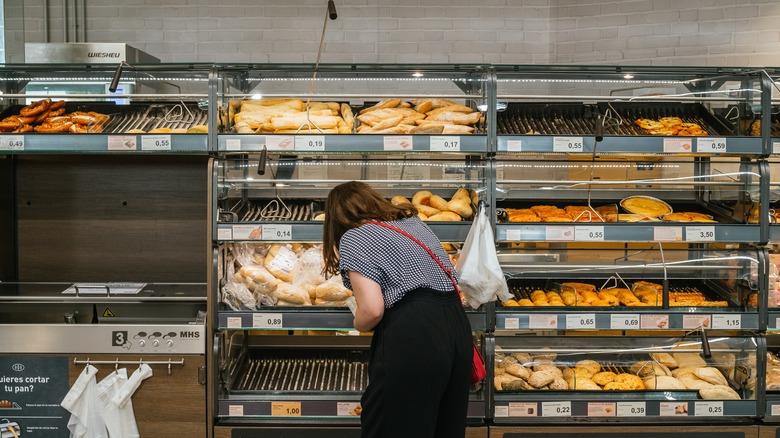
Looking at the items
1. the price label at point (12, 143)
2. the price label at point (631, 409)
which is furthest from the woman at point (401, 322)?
the price label at point (12, 143)

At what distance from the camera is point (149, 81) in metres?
3.32

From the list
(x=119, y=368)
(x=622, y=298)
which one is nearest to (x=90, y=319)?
(x=119, y=368)

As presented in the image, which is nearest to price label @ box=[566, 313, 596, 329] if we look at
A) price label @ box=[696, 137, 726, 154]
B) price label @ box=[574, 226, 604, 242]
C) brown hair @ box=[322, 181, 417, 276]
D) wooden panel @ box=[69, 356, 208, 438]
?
price label @ box=[574, 226, 604, 242]

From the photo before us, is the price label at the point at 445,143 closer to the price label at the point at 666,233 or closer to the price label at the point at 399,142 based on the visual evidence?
the price label at the point at 399,142

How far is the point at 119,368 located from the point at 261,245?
2.86 ft

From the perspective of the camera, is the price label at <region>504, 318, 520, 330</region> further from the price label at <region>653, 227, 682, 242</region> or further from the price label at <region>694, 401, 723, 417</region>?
the price label at <region>694, 401, 723, 417</region>

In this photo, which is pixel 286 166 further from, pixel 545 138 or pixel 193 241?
pixel 545 138

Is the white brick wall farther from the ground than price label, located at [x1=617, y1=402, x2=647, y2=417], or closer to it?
farther from the ground

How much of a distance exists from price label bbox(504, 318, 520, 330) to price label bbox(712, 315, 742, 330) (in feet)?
3.08

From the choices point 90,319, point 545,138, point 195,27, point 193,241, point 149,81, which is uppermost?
point 195,27

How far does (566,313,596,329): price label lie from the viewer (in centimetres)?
304

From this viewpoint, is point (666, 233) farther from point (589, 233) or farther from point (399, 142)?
point (399, 142)

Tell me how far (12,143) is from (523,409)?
270 cm

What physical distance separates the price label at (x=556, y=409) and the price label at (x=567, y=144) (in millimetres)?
1195
